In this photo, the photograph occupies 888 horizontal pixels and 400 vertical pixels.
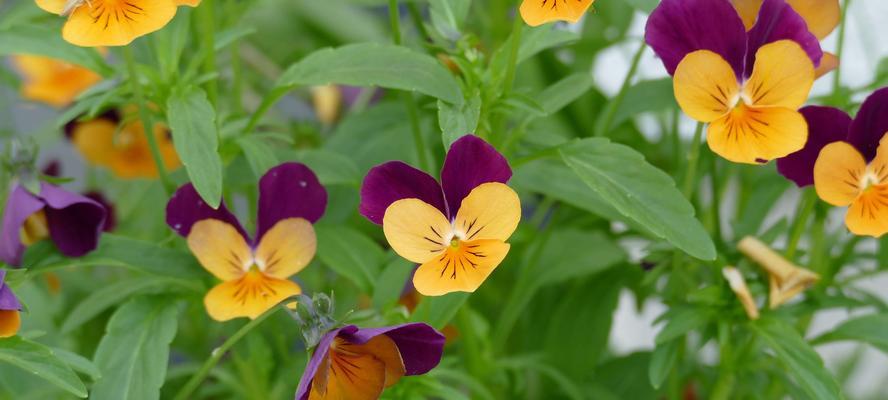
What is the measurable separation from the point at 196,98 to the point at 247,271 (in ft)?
0.40

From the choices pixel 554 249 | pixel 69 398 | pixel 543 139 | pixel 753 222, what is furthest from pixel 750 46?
pixel 69 398

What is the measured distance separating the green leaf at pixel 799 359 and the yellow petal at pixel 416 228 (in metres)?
0.26

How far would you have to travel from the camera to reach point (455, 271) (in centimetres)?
63

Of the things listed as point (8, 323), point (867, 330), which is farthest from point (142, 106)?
point (867, 330)

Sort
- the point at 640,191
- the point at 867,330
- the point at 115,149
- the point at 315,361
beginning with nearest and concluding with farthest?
1. the point at 315,361
2. the point at 640,191
3. the point at 867,330
4. the point at 115,149

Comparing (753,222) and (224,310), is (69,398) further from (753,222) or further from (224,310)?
(753,222)

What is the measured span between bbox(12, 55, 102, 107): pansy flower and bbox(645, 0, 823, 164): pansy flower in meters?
0.76

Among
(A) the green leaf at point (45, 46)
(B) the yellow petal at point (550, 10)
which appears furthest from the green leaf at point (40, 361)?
(B) the yellow petal at point (550, 10)

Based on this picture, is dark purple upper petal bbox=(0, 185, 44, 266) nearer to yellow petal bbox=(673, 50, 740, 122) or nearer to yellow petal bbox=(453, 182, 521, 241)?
yellow petal bbox=(453, 182, 521, 241)

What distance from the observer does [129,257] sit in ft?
2.57

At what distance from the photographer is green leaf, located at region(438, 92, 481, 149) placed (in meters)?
0.67

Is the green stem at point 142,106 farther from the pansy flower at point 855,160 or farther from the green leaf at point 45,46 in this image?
the pansy flower at point 855,160

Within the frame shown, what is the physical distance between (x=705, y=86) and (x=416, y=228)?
20cm

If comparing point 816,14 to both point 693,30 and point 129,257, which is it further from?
point 129,257
